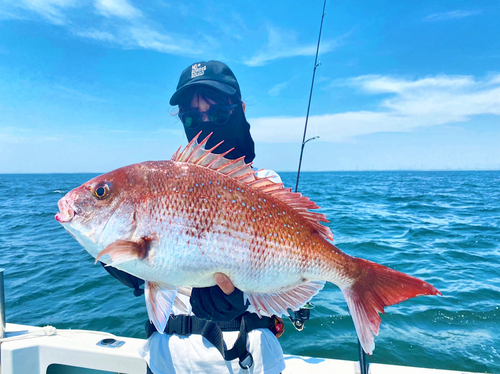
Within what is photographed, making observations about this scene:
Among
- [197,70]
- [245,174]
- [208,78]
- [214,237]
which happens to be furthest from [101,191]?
[197,70]

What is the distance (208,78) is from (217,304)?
1879mm

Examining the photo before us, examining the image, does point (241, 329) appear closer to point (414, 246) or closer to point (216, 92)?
point (216, 92)

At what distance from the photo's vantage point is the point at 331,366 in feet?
10.1

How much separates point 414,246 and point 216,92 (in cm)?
1034

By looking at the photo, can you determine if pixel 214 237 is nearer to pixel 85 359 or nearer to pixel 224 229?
pixel 224 229

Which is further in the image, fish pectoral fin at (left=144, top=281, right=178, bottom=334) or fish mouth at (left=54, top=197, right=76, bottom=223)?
fish pectoral fin at (left=144, top=281, right=178, bottom=334)

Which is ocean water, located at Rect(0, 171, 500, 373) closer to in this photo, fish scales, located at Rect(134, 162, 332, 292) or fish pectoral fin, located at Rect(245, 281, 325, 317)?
fish pectoral fin, located at Rect(245, 281, 325, 317)

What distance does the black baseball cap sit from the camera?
2586 mm

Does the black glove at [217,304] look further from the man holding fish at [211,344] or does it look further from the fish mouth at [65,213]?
the fish mouth at [65,213]

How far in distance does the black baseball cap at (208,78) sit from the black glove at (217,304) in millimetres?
1656

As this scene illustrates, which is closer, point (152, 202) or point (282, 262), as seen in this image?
point (152, 202)

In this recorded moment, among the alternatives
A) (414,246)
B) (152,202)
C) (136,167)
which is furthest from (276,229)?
(414,246)

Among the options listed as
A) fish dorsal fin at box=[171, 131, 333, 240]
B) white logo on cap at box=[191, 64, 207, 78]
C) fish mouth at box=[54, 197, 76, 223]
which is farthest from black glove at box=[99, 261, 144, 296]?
white logo on cap at box=[191, 64, 207, 78]

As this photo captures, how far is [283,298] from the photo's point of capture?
181cm
